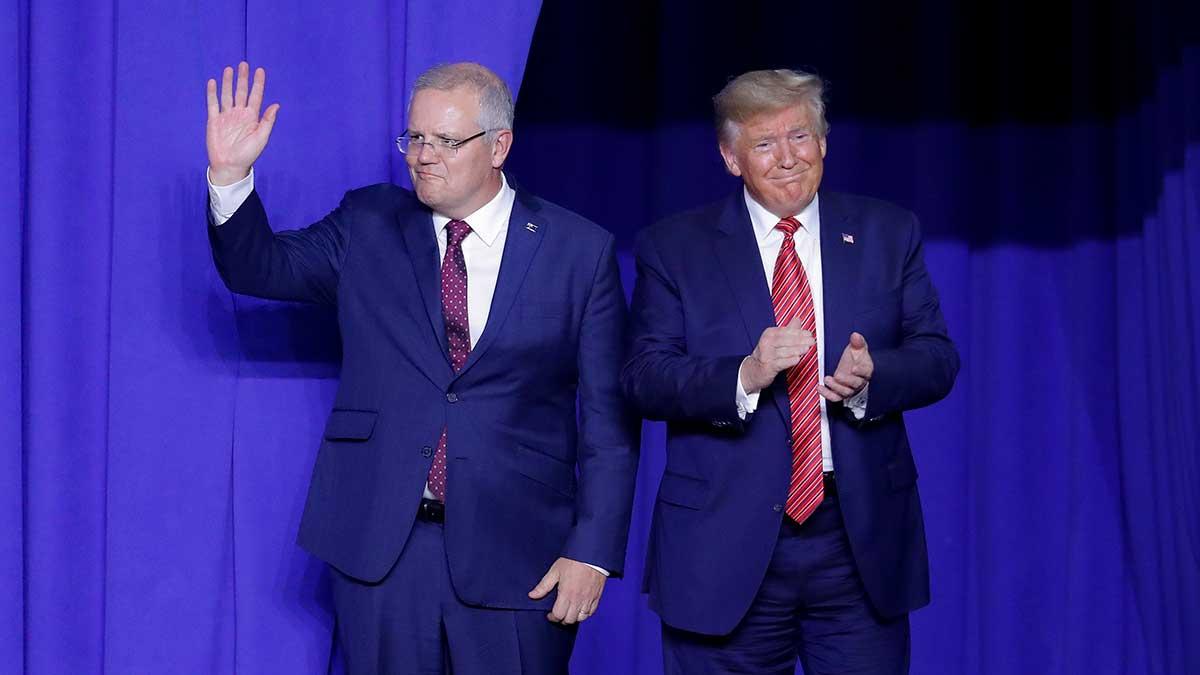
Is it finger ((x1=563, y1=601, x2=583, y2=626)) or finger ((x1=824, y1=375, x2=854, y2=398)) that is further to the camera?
finger ((x1=563, y1=601, x2=583, y2=626))

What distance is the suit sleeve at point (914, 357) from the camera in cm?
228

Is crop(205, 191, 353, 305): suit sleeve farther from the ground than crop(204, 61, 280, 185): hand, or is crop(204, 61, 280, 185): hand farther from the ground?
crop(204, 61, 280, 185): hand

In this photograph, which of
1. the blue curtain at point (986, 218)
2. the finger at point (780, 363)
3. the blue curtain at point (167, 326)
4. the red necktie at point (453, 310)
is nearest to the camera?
the finger at point (780, 363)

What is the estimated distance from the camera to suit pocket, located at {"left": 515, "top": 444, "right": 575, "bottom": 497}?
2.41 meters

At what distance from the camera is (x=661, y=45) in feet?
12.4

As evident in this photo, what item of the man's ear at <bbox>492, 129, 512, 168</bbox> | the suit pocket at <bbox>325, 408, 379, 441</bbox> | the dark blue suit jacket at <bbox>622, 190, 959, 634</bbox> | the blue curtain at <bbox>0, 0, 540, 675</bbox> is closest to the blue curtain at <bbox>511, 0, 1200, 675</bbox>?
the blue curtain at <bbox>0, 0, 540, 675</bbox>

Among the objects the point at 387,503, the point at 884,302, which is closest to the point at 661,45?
the point at 884,302

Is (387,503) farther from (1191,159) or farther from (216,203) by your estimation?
(1191,159)

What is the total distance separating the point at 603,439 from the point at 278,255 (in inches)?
25.2

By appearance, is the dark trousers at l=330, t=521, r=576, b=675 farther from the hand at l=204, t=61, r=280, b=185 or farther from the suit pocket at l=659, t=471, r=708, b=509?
the hand at l=204, t=61, r=280, b=185

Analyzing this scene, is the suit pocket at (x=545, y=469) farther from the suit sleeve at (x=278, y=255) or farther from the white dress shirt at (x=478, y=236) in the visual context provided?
the suit sleeve at (x=278, y=255)

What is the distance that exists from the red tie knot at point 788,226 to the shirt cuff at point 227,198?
900mm

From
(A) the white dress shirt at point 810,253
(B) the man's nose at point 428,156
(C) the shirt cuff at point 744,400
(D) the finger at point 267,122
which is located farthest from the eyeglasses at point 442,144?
(C) the shirt cuff at point 744,400

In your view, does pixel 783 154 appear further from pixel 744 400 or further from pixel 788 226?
pixel 744 400
